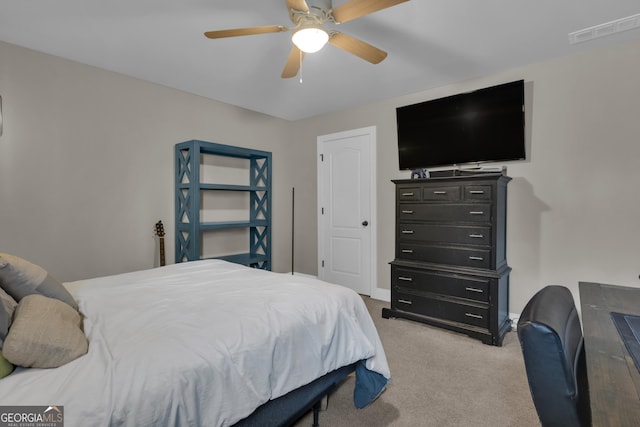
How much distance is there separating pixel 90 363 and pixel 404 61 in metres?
3.09

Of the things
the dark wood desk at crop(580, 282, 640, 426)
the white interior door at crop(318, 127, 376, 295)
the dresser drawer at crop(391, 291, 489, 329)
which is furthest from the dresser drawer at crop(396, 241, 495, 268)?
the dark wood desk at crop(580, 282, 640, 426)

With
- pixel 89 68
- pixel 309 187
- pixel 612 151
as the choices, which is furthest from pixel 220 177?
pixel 612 151

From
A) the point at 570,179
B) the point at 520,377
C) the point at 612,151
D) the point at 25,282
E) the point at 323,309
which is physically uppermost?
the point at 612,151

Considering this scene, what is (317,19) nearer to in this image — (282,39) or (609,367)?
(282,39)

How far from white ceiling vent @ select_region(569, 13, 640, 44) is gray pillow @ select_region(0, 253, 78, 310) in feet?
12.3

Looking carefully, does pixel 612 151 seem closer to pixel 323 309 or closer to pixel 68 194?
pixel 323 309

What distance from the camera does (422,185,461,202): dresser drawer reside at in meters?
3.00

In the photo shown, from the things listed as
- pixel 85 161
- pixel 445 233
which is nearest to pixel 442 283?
pixel 445 233

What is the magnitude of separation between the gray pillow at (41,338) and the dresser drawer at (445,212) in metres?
2.83

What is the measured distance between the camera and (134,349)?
1097mm

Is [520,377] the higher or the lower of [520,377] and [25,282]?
the lower

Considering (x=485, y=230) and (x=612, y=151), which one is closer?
(x=612, y=151)

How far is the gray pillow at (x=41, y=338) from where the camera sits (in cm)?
95

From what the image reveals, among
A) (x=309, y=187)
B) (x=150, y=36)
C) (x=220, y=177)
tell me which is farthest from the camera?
(x=309, y=187)
